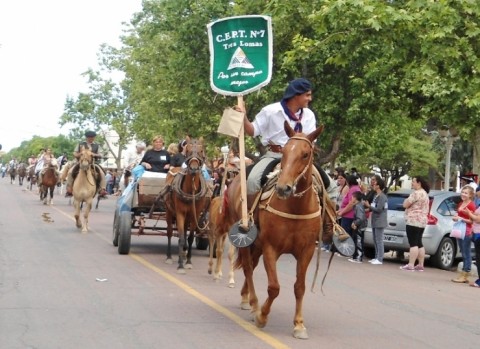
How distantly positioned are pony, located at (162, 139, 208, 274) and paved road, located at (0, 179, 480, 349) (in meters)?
0.70

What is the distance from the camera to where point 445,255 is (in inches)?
758

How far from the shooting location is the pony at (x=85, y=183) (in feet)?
71.5

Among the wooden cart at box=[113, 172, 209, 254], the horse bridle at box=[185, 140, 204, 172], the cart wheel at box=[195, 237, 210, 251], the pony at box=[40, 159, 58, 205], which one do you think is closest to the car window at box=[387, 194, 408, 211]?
the cart wheel at box=[195, 237, 210, 251]

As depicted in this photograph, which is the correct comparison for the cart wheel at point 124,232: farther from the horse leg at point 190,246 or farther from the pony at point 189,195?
the horse leg at point 190,246

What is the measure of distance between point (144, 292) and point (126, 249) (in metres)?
4.98

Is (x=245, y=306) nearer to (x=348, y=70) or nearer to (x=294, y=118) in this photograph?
(x=294, y=118)

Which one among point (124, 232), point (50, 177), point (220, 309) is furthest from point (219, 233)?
point (50, 177)

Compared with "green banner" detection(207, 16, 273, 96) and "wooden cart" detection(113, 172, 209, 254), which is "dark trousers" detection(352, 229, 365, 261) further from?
"green banner" detection(207, 16, 273, 96)

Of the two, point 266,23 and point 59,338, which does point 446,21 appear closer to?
point 266,23

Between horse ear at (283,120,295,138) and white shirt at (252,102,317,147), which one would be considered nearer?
horse ear at (283,120,295,138)

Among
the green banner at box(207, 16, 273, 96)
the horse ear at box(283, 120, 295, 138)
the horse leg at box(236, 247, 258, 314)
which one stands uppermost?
the green banner at box(207, 16, 273, 96)

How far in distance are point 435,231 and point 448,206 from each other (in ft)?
3.23

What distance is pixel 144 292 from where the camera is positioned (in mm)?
11594

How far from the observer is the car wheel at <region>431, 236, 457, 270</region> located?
62.6 feet
